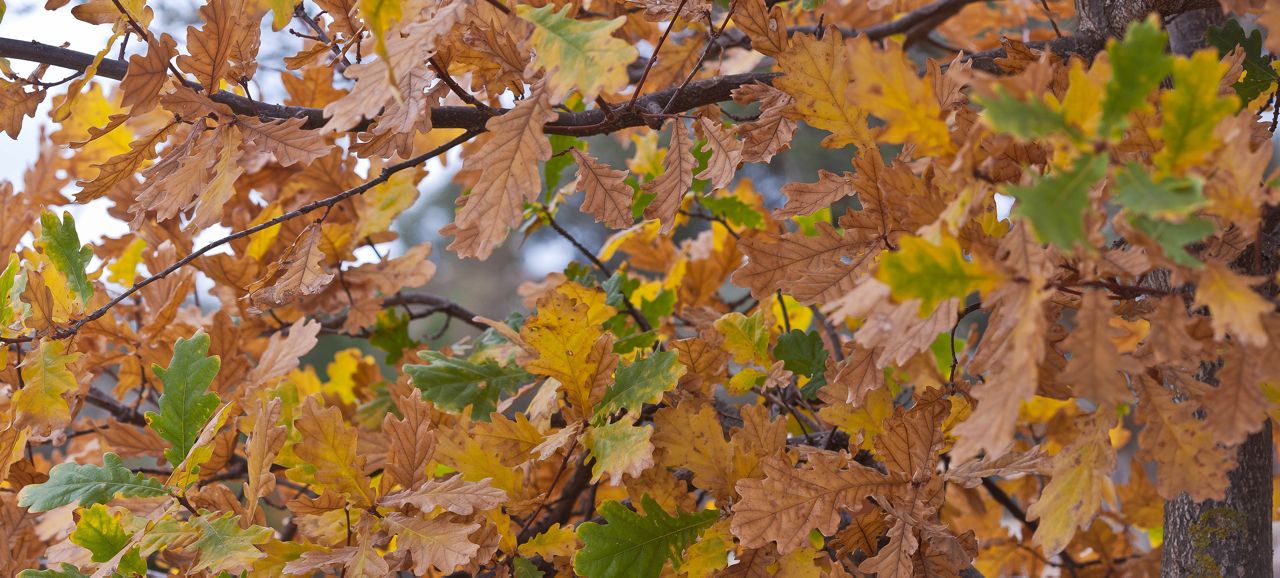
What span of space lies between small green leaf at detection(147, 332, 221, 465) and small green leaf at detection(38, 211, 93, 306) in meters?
0.10

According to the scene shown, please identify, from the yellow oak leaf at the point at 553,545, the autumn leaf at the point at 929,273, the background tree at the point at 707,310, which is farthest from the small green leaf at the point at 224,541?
the autumn leaf at the point at 929,273

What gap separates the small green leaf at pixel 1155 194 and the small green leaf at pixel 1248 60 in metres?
0.43

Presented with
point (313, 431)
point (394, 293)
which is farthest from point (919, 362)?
point (394, 293)

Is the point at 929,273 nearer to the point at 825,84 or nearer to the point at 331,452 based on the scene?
the point at 825,84

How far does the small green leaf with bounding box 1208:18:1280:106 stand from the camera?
2.58 feet

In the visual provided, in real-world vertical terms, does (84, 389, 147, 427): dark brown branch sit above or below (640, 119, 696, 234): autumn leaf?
below

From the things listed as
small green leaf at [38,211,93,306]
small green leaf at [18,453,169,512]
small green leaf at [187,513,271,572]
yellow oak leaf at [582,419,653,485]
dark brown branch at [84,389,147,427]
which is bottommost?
yellow oak leaf at [582,419,653,485]

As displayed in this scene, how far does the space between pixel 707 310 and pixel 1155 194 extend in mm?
650

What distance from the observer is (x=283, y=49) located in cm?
323

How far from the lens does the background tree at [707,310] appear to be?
466mm

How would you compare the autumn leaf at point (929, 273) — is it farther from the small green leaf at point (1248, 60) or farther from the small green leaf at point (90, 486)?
the small green leaf at point (90, 486)

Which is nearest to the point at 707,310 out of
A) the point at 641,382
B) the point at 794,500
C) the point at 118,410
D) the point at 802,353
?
the point at 802,353

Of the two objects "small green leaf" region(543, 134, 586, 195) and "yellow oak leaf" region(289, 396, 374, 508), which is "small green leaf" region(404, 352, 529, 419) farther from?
"small green leaf" region(543, 134, 586, 195)

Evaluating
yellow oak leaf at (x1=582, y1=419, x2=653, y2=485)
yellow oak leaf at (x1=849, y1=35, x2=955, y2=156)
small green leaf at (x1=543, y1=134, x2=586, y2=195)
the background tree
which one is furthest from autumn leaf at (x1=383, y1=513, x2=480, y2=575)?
small green leaf at (x1=543, y1=134, x2=586, y2=195)
